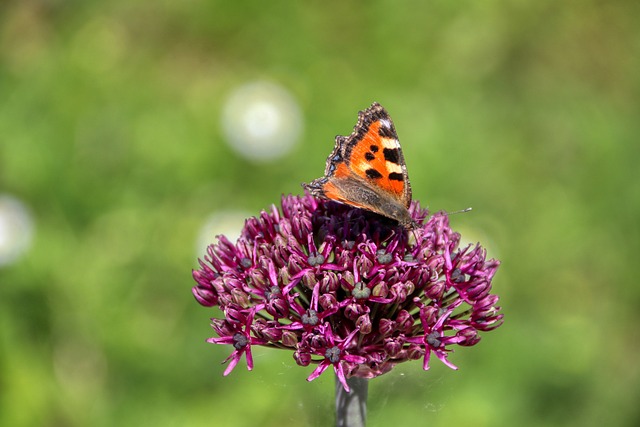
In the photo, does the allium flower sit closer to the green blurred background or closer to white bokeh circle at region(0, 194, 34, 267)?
the green blurred background

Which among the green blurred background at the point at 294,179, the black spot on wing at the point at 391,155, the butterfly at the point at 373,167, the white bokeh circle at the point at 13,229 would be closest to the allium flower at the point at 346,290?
the butterfly at the point at 373,167

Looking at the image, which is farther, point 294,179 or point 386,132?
point 294,179

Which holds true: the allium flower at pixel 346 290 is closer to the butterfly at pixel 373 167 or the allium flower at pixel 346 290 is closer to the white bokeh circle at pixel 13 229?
the butterfly at pixel 373 167

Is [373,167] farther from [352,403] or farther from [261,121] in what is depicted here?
[261,121]

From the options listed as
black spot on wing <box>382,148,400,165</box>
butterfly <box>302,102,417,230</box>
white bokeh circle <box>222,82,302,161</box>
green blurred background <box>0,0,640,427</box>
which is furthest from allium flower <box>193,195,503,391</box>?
white bokeh circle <box>222,82,302,161</box>

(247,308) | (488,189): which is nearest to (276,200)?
(488,189)

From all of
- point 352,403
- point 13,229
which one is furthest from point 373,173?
point 13,229
